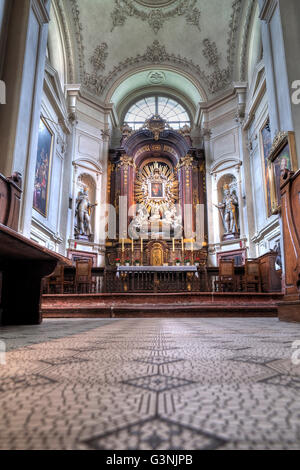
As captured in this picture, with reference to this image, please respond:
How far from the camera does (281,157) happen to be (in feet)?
15.8

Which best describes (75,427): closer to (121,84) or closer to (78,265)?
(78,265)

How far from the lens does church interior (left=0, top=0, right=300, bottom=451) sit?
42 centimetres

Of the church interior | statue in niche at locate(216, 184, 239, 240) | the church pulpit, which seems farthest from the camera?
statue in niche at locate(216, 184, 239, 240)

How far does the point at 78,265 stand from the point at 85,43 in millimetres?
8945

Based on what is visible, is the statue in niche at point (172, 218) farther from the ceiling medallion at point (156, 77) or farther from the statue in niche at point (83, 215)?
the ceiling medallion at point (156, 77)

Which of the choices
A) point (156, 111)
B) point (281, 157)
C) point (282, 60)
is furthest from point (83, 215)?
point (282, 60)

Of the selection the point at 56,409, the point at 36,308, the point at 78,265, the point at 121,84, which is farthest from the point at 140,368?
the point at 121,84

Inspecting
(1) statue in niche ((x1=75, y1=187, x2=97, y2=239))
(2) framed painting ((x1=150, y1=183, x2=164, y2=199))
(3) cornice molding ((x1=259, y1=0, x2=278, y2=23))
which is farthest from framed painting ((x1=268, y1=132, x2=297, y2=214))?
(2) framed painting ((x1=150, y1=183, x2=164, y2=199))

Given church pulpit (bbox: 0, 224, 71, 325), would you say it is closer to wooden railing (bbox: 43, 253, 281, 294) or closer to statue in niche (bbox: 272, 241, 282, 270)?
wooden railing (bbox: 43, 253, 281, 294)

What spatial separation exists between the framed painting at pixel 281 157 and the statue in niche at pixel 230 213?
15.8ft

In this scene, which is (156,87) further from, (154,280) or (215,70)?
(154,280)

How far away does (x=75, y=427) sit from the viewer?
0.34 meters

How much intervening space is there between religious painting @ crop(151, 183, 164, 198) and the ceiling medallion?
15.6ft

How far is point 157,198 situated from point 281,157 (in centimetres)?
748
